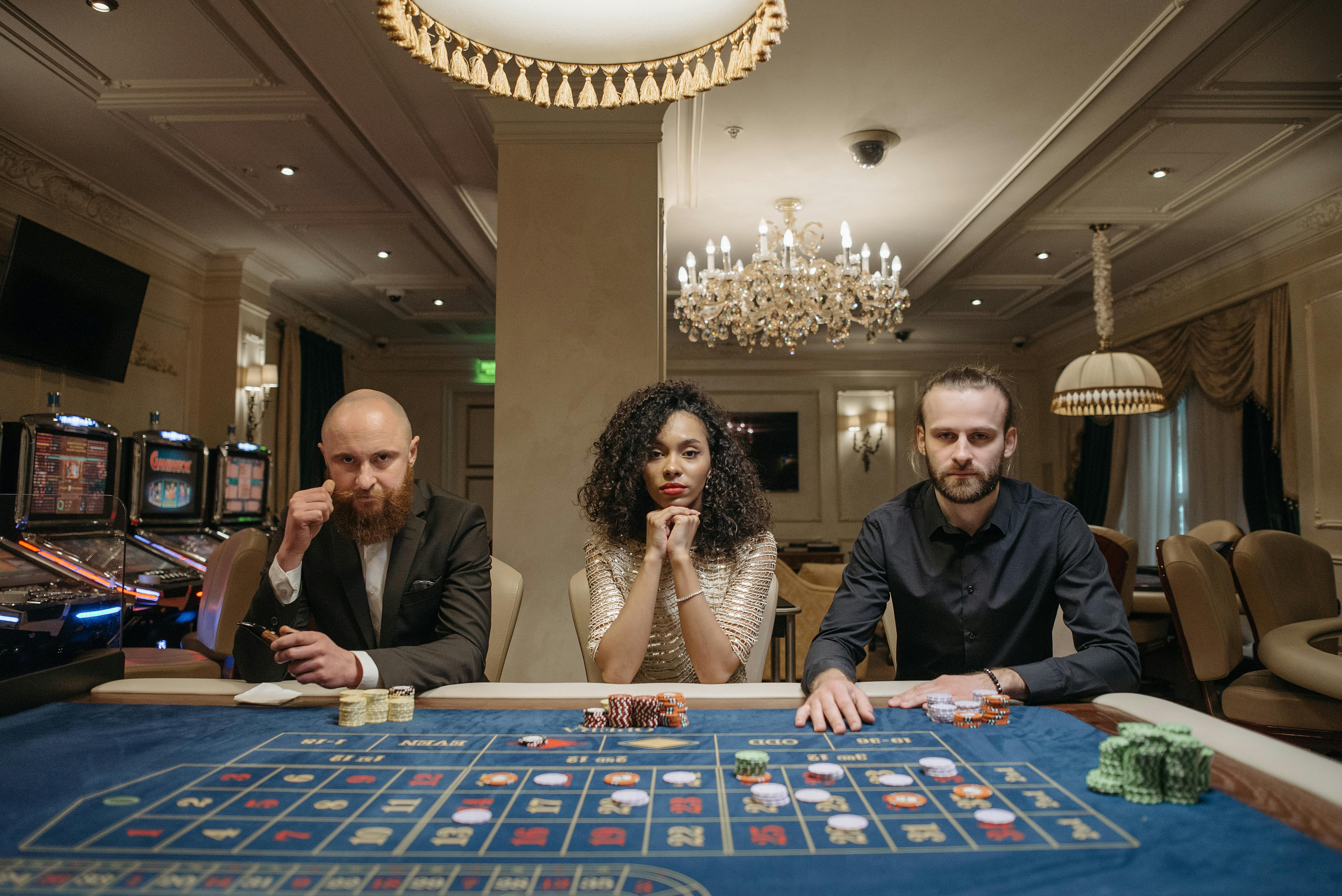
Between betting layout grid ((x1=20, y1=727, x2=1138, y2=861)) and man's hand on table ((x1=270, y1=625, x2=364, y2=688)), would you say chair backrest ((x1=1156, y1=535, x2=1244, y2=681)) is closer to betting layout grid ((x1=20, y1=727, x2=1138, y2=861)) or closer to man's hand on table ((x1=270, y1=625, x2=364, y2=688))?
betting layout grid ((x1=20, y1=727, x2=1138, y2=861))

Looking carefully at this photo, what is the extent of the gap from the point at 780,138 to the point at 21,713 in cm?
399

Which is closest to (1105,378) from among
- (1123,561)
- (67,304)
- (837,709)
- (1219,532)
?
(1219,532)

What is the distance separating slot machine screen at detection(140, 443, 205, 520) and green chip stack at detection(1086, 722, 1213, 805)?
5.18 meters

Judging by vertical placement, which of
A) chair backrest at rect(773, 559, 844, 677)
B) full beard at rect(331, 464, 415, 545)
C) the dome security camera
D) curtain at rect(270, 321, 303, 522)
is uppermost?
the dome security camera

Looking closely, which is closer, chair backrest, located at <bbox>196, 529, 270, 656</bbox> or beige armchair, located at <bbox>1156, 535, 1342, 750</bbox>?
beige armchair, located at <bbox>1156, 535, 1342, 750</bbox>

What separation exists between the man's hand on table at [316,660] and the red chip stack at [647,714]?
A: 0.57m

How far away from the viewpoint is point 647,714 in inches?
51.3

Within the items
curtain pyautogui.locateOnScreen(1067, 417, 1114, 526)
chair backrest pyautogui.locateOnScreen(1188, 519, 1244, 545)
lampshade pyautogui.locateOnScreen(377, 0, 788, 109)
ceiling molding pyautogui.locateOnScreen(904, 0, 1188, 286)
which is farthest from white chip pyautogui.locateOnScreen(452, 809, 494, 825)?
curtain pyautogui.locateOnScreen(1067, 417, 1114, 526)

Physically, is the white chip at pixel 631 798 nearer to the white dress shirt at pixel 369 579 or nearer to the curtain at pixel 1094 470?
the white dress shirt at pixel 369 579

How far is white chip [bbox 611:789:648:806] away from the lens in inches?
37.6

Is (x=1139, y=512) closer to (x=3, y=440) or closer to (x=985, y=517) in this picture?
(x=985, y=517)

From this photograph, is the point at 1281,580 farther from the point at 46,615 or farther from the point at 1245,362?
the point at 46,615

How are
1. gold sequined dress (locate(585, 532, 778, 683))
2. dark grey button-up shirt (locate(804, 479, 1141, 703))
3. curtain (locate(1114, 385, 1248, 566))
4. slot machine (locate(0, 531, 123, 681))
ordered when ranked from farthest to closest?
curtain (locate(1114, 385, 1248, 566))
gold sequined dress (locate(585, 532, 778, 683))
dark grey button-up shirt (locate(804, 479, 1141, 703))
slot machine (locate(0, 531, 123, 681))

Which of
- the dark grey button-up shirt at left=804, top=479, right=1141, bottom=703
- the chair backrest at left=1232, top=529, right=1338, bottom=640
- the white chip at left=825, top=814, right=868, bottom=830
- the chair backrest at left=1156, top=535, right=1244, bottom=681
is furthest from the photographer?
the chair backrest at left=1232, top=529, right=1338, bottom=640
